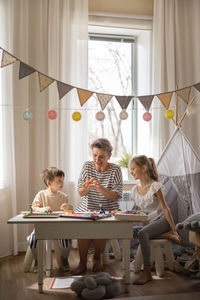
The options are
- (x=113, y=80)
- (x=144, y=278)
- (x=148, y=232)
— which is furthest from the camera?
(x=113, y=80)

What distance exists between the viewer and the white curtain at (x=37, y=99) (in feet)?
13.3

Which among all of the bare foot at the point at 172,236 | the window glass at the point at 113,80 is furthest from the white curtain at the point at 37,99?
the bare foot at the point at 172,236

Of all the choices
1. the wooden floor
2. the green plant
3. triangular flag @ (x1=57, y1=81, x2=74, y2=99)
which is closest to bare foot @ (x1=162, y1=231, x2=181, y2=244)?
the wooden floor

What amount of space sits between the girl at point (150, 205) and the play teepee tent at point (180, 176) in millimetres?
561

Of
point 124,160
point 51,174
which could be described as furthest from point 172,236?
point 124,160

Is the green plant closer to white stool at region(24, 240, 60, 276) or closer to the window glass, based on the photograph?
the window glass

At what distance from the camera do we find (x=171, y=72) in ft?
15.3

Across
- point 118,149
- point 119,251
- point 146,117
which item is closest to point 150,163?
point 146,117

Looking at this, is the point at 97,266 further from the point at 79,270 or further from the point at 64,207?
the point at 64,207

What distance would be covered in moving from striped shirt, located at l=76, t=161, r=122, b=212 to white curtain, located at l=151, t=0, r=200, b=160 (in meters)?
1.14

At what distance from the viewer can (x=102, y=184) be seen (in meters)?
3.65

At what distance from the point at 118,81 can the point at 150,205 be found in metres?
2.04

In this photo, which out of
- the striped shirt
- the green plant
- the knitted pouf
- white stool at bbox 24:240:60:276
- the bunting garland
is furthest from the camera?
the green plant

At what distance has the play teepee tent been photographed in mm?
3977
